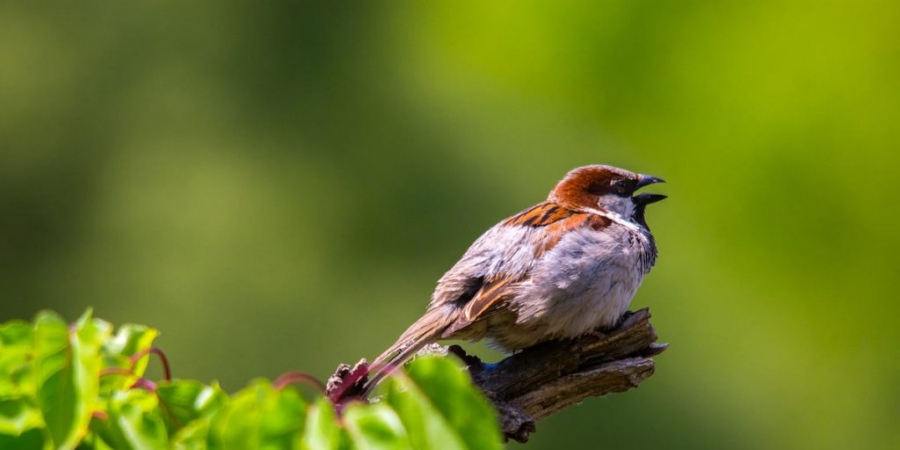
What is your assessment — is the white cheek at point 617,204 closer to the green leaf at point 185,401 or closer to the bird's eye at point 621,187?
the bird's eye at point 621,187

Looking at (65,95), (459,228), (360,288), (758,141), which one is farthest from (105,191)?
(758,141)

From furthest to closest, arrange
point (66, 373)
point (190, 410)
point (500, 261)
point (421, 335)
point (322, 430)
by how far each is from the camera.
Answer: point (500, 261) → point (421, 335) → point (190, 410) → point (66, 373) → point (322, 430)

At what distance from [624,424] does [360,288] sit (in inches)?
105

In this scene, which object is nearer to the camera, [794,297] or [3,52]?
[794,297]

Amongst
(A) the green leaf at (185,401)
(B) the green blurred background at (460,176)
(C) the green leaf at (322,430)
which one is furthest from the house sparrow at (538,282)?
(B) the green blurred background at (460,176)

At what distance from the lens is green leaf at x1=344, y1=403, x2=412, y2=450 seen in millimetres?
1591

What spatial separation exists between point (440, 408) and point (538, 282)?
2.17m

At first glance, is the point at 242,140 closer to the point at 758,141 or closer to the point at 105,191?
the point at 105,191

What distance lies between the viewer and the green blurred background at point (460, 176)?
1077 cm

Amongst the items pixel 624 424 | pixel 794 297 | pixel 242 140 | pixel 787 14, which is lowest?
pixel 624 424

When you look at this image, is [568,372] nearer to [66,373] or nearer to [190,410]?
[190,410]

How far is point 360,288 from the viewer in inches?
434

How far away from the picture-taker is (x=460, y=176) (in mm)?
11438

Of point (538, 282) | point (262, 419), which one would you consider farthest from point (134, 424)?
point (538, 282)
